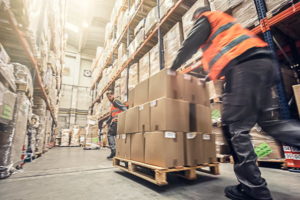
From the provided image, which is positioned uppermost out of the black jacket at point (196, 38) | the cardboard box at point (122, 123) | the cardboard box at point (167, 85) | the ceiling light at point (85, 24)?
the ceiling light at point (85, 24)

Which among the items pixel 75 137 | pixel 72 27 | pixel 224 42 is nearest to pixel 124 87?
pixel 224 42

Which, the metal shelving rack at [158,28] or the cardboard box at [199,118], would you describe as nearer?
the cardboard box at [199,118]

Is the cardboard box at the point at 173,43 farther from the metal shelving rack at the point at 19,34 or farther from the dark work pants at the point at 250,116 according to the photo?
the metal shelving rack at the point at 19,34

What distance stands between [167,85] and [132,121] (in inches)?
29.7

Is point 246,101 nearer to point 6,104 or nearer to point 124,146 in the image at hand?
point 124,146

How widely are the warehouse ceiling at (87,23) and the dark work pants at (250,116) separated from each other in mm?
11621

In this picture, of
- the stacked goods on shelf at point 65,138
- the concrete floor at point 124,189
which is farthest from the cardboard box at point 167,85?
the stacked goods on shelf at point 65,138

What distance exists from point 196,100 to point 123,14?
5807 mm

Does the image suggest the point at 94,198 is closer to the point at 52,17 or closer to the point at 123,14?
the point at 52,17

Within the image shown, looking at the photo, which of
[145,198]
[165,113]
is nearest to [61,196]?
[145,198]

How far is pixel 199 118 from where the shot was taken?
6.24 feet

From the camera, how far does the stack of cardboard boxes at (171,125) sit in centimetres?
159

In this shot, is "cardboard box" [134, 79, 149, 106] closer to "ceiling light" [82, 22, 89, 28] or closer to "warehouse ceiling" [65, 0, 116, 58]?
"warehouse ceiling" [65, 0, 116, 58]

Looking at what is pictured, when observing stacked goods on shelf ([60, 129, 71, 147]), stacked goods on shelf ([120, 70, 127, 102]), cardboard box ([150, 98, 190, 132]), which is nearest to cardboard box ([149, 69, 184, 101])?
cardboard box ([150, 98, 190, 132])
